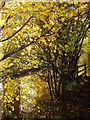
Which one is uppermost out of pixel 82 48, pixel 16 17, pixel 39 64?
pixel 16 17

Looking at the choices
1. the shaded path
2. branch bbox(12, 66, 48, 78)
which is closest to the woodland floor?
the shaded path

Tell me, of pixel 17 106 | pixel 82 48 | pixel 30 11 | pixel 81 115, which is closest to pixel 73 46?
pixel 82 48

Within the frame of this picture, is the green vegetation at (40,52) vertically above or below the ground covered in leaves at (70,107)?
above

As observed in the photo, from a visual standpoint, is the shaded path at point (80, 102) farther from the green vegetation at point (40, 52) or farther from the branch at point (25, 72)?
the branch at point (25, 72)

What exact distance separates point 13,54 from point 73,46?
0.54 metres

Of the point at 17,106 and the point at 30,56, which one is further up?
the point at 30,56

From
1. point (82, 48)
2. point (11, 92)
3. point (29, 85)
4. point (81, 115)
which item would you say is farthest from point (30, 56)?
point (81, 115)

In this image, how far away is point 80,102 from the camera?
5.28ft

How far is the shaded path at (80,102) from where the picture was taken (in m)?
1.60

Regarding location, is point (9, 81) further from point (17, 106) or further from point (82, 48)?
point (82, 48)

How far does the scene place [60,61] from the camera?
1.66 meters

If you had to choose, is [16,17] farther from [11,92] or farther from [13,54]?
[11,92]

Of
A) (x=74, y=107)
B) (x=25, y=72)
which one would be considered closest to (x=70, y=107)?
(x=74, y=107)

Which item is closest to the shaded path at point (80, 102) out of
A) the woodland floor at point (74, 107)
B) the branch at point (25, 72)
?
the woodland floor at point (74, 107)
